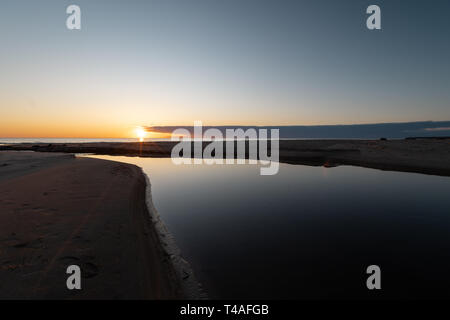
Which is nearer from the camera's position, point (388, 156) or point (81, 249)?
point (81, 249)

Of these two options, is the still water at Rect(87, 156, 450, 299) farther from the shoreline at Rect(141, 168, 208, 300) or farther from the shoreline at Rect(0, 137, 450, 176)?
the shoreline at Rect(0, 137, 450, 176)

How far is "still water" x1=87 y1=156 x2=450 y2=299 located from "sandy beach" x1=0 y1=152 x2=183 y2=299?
122 centimetres

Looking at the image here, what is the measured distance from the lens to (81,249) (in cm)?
660

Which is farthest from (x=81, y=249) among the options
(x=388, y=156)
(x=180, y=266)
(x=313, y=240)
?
(x=388, y=156)

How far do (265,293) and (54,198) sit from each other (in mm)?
11842

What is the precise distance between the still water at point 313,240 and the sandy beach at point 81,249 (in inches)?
48.1

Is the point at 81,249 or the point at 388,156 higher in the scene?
the point at 388,156

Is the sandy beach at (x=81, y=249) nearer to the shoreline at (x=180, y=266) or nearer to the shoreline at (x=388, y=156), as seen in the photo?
the shoreline at (x=180, y=266)

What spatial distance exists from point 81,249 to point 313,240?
25.5 feet

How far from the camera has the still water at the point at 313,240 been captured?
18.2 ft

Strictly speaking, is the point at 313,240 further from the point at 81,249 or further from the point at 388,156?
the point at 388,156

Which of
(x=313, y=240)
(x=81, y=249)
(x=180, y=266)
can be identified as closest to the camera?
(x=180, y=266)

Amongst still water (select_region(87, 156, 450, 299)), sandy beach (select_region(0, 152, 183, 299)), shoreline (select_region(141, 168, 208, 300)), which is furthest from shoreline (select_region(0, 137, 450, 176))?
sandy beach (select_region(0, 152, 183, 299))

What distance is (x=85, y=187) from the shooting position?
47.5 ft
